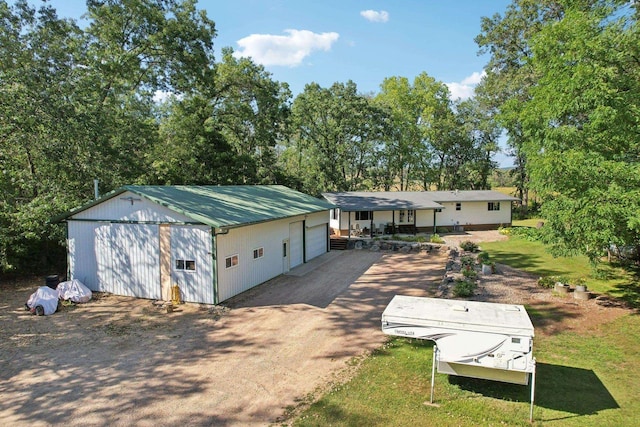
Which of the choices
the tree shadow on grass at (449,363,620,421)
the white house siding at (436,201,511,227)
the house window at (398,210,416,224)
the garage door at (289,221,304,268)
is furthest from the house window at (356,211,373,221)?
the tree shadow on grass at (449,363,620,421)

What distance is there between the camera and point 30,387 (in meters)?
8.05

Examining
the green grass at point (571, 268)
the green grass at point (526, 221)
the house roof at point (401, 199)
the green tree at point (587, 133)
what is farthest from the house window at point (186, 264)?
the green grass at point (526, 221)

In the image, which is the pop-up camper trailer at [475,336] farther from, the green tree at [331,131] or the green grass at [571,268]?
the green tree at [331,131]

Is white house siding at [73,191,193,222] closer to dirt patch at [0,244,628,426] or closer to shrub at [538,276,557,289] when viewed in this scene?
dirt patch at [0,244,628,426]

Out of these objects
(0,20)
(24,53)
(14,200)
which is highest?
(0,20)

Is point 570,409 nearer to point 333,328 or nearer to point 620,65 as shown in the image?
point 333,328

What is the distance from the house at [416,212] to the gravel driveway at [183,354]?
45.9ft

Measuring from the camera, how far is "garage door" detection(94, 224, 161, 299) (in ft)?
45.3

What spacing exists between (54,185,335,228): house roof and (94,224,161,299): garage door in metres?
1.24

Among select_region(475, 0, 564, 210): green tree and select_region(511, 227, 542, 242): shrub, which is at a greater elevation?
select_region(475, 0, 564, 210): green tree

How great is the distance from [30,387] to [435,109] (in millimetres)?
47202

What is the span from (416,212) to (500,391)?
81.7 feet

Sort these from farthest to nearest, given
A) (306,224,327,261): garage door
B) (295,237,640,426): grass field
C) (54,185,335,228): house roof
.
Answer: (306,224,327,261): garage door, (54,185,335,228): house roof, (295,237,640,426): grass field

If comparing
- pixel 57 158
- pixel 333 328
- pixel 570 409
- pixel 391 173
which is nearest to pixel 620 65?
pixel 570 409
